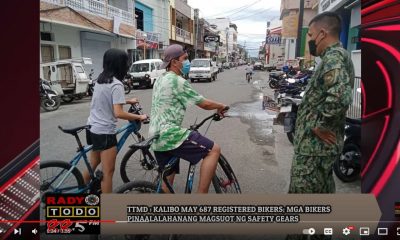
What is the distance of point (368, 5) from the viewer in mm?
1743

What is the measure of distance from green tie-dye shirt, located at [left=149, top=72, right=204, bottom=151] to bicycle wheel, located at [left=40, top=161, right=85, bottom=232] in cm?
67

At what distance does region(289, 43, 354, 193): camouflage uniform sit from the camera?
182 cm

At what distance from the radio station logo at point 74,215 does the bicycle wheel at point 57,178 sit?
0.22 m

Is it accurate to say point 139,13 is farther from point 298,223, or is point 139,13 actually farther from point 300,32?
point 298,223

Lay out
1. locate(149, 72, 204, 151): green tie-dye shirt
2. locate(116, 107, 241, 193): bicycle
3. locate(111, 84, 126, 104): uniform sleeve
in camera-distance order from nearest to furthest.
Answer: locate(116, 107, 241, 193): bicycle
locate(149, 72, 204, 151): green tie-dye shirt
locate(111, 84, 126, 104): uniform sleeve

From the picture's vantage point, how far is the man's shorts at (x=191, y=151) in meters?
2.36

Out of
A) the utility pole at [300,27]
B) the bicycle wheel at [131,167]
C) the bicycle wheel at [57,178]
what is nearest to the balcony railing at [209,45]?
the bicycle wheel at [131,167]

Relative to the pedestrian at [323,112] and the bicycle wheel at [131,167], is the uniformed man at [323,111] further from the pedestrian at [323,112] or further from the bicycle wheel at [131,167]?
the bicycle wheel at [131,167]

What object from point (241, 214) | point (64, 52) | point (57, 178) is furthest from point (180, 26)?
point (241, 214)

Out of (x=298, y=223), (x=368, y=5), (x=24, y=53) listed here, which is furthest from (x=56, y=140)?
(x=368, y=5)

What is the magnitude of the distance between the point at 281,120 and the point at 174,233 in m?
1.54

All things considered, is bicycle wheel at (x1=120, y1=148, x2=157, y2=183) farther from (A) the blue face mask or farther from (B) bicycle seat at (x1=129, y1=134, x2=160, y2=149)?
(A) the blue face mask

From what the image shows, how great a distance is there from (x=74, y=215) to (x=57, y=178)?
1.94ft

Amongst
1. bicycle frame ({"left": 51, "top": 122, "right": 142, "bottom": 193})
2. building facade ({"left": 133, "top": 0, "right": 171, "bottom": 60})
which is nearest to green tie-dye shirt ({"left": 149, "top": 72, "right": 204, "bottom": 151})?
building facade ({"left": 133, "top": 0, "right": 171, "bottom": 60})
